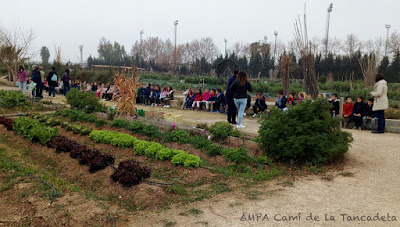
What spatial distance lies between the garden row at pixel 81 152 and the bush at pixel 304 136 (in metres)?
2.75

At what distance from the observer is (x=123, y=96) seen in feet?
35.8

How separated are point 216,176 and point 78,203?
2.40 meters

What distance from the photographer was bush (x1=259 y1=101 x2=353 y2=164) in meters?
6.40

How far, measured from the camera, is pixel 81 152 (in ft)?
22.2

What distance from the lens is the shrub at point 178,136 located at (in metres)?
7.76

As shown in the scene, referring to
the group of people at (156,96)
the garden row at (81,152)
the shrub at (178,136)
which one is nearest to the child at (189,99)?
the group of people at (156,96)

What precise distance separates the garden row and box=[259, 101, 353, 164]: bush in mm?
2747

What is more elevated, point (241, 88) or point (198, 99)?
point (241, 88)

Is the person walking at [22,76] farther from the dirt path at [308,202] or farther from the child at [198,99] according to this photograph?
the dirt path at [308,202]

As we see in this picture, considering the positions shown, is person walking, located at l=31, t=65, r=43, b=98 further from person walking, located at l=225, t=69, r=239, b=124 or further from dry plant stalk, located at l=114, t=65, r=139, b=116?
person walking, located at l=225, t=69, r=239, b=124

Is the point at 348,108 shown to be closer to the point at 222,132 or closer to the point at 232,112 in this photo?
the point at 232,112

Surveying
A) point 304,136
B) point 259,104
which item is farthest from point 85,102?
point 304,136

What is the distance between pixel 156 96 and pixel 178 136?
32.1 feet

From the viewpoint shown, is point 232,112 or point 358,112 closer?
point 358,112
